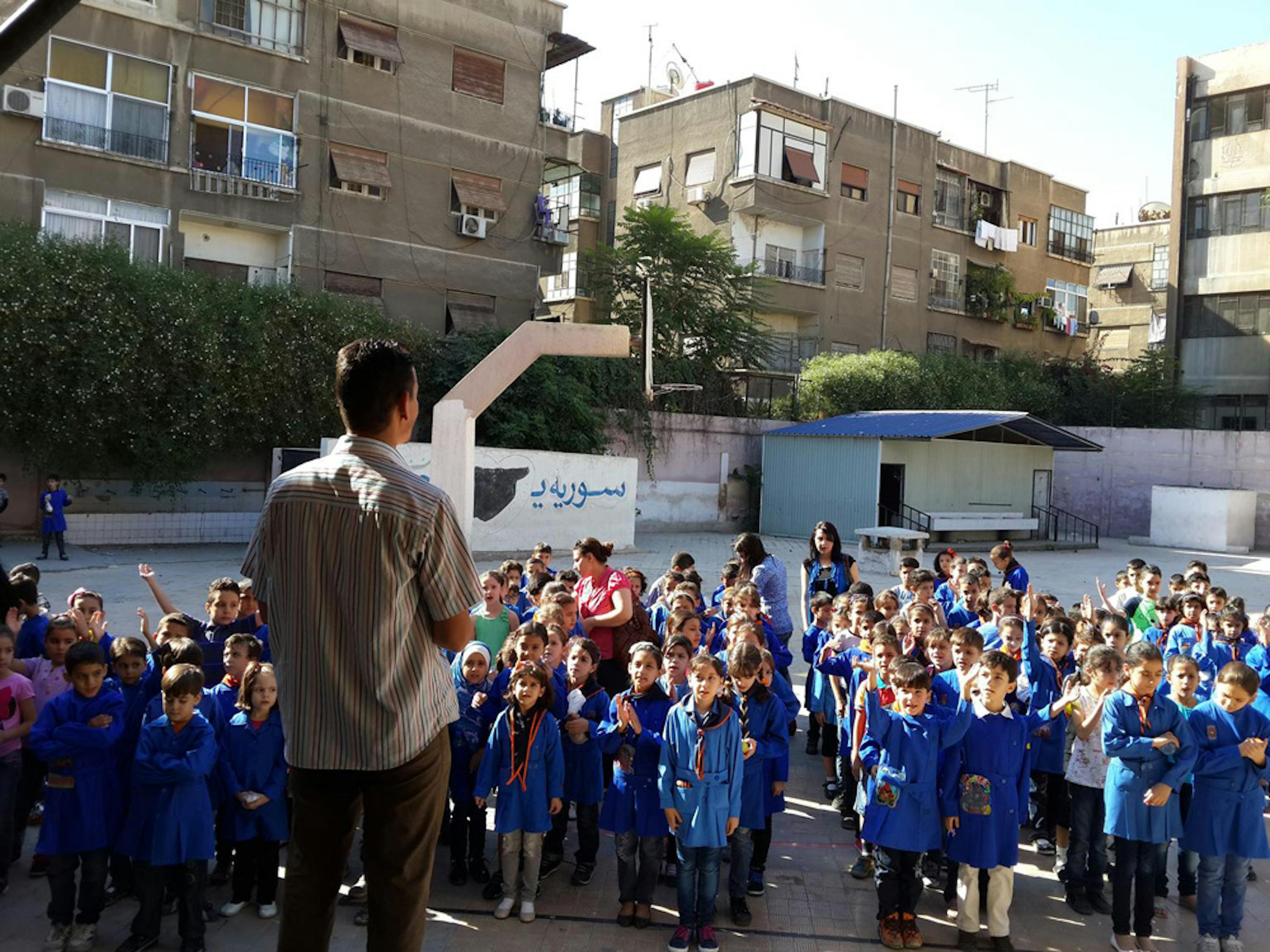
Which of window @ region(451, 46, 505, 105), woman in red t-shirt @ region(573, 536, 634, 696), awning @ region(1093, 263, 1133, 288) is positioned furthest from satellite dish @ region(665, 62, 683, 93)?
woman in red t-shirt @ region(573, 536, 634, 696)

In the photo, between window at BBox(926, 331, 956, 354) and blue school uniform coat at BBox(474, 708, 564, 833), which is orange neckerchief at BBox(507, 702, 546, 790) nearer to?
blue school uniform coat at BBox(474, 708, 564, 833)

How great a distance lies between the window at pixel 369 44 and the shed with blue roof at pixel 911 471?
13206 millimetres

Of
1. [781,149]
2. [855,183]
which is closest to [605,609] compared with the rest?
[781,149]

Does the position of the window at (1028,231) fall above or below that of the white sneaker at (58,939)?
above

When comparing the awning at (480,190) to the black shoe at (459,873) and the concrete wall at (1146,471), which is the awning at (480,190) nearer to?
the concrete wall at (1146,471)

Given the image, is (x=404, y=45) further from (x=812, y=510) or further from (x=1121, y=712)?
(x=1121, y=712)

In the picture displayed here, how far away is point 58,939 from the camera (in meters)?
4.21

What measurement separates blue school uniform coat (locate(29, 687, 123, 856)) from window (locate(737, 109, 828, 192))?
98.5 ft

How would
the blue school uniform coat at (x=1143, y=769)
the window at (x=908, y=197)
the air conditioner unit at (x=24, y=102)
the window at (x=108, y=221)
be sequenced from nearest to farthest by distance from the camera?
the blue school uniform coat at (x=1143, y=769), the air conditioner unit at (x=24, y=102), the window at (x=108, y=221), the window at (x=908, y=197)

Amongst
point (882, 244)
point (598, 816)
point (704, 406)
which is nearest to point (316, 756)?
point (598, 816)

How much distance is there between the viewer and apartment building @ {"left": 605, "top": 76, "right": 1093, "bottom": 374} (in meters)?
32.7

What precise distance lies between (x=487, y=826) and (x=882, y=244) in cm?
3260

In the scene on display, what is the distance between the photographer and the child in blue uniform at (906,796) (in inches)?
179

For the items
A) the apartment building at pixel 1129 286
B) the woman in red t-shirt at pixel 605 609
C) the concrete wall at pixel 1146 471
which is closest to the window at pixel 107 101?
the woman in red t-shirt at pixel 605 609
